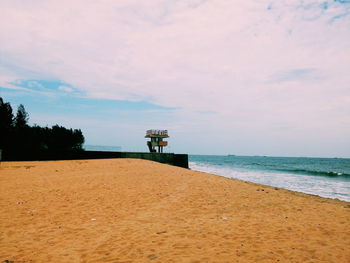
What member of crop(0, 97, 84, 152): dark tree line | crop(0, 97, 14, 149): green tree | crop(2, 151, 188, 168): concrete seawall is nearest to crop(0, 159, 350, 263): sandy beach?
crop(2, 151, 188, 168): concrete seawall

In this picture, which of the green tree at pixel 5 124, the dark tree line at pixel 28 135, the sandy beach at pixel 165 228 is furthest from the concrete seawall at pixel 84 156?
the sandy beach at pixel 165 228

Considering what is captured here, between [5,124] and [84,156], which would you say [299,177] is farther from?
[5,124]

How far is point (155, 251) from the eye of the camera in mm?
5590

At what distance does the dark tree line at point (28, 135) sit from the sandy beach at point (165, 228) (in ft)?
95.4

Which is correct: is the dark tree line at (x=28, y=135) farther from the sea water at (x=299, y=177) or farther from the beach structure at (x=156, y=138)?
the sea water at (x=299, y=177)

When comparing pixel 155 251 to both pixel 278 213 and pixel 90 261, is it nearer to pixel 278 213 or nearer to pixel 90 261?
pixel 90 261

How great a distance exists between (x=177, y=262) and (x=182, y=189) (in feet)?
27.8

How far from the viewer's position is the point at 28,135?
46.5 m

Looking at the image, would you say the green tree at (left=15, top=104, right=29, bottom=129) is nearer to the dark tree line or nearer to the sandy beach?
the dark tree line

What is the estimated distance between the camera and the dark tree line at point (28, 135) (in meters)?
42.8

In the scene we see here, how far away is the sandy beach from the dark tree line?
95.4 ft

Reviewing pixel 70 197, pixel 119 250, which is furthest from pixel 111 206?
pixel 119 250

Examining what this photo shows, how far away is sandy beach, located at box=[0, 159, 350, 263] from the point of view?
17.8 feet

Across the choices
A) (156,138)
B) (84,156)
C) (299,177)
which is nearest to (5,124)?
(84,156)
